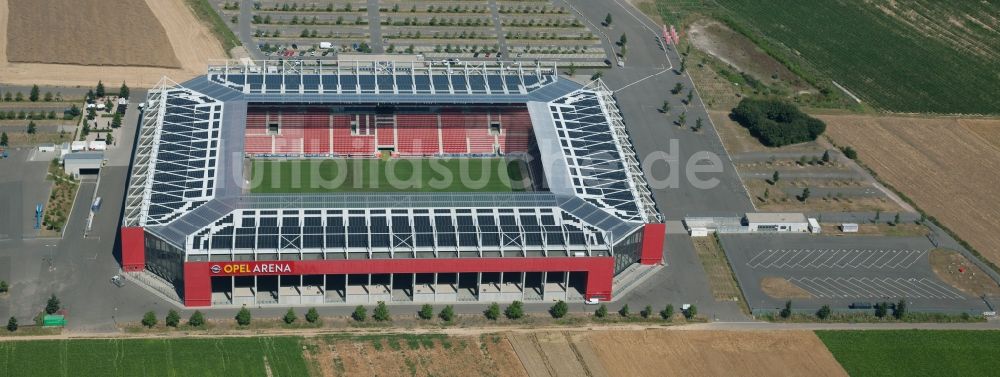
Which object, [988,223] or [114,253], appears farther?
[988,223]

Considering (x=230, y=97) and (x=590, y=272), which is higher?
(x=230, y=97)

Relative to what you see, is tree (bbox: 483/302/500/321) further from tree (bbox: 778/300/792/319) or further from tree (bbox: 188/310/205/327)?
tree (bbox: 778/300/792/319)

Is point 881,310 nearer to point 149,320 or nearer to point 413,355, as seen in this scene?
point 413,355

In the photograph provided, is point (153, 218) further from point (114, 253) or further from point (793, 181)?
point (793, 181)

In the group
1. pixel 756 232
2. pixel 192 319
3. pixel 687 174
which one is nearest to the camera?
pixel 192 319

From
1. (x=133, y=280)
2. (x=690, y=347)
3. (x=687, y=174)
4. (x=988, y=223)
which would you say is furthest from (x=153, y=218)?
(x=988, y=223)

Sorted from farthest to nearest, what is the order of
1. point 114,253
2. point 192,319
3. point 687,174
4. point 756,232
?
1. point 687,174
2. point 756,232
3. point 114,253
4. point 192,319

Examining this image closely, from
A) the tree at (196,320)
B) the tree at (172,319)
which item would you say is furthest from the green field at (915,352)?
the tree at (172,319)

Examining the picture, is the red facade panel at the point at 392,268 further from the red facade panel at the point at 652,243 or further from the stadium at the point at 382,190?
the red facade panel at the point at 652,243
